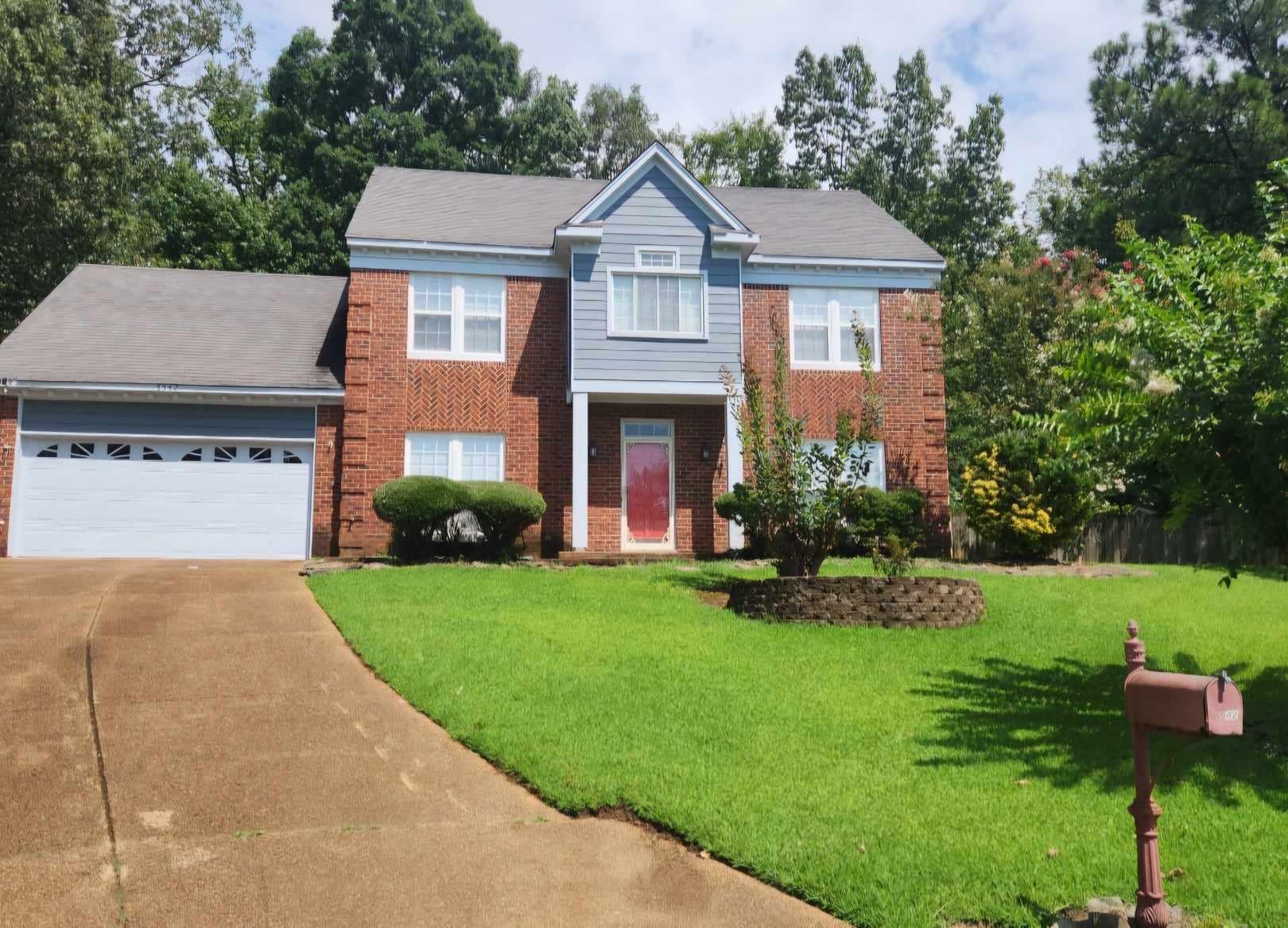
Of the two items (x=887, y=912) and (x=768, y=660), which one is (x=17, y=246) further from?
(x=887, y=912)

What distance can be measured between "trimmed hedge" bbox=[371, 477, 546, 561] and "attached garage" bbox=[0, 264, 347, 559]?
259 centimetres

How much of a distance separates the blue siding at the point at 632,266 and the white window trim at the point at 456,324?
150cm

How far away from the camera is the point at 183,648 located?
29.4 feet

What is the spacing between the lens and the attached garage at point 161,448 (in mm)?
17203

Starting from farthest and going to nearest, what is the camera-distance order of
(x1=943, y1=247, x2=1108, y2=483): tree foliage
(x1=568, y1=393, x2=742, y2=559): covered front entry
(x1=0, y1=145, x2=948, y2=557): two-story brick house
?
1. (x1=943, y1=247, x2=1108, y2=483): tree foliage
2. (x1=568, y1=393, x2=742, y2=559): covered front entry
3. (x1=0, y1=145, x2=948, y2=557): two-story brick house

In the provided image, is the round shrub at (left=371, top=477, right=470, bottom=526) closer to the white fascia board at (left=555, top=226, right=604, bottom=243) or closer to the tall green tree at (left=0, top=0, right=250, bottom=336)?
the white fascia board at (left=555, top=226, right=604, bottom=243)

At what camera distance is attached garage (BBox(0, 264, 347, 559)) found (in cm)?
1720

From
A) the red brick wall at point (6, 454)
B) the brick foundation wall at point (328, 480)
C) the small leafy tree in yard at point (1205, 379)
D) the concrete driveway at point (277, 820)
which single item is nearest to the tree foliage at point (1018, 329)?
the small leafy tree in yard at point (1205, 379)

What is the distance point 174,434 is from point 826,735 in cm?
1434

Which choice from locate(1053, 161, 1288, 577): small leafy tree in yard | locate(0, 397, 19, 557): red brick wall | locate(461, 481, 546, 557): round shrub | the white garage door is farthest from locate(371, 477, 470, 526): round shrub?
locate(1053, 161, 1288, 577): small leafy tree in yard

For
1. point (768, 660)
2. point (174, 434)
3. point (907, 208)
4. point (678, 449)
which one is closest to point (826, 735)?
point (768, 660)

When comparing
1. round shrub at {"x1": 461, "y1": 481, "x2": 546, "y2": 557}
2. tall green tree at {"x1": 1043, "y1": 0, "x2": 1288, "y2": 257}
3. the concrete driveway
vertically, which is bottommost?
the concrete driveway

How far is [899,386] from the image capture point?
63.3ft

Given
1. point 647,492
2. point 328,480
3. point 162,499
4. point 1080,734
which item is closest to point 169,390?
point 162,499
